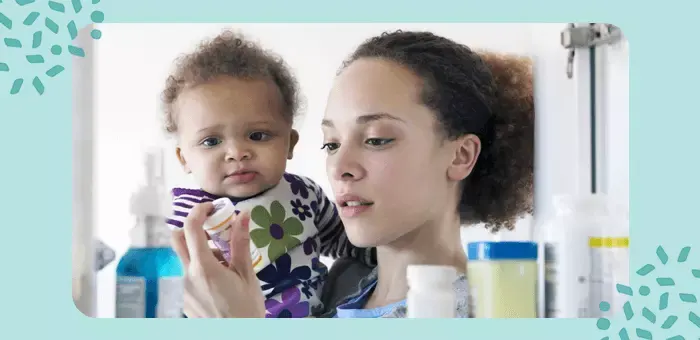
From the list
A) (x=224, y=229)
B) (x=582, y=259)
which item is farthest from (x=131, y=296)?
(x=582, y=259)

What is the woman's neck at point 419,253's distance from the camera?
132 cm

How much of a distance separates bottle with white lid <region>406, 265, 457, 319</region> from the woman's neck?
0.17 ft

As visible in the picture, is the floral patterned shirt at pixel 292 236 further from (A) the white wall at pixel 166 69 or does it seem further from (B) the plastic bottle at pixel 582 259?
(B) the plastic bottle at pixel 582 259

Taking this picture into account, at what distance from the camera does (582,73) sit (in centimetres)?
138

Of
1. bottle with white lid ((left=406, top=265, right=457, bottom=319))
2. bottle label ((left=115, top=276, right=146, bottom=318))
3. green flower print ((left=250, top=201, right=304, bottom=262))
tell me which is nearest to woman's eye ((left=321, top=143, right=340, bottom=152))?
green flower print ((left=250, top=201, right=304, bottom=262))

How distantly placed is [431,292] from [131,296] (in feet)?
1.42

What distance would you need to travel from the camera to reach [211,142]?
1.32 m

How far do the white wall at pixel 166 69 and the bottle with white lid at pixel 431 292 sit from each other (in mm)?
116

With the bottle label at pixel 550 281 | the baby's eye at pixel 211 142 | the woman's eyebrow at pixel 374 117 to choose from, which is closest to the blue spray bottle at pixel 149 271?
the baby's eye at pixel 211 142

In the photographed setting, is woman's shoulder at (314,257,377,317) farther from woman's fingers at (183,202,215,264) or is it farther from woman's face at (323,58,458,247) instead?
woman's fingers at (183,202,215,264)

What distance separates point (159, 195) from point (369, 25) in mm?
404

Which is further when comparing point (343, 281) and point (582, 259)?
point (343, 281)

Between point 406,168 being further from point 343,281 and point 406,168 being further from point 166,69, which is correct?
point 166,69

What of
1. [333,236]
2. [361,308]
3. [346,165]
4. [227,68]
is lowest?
[361,308]
